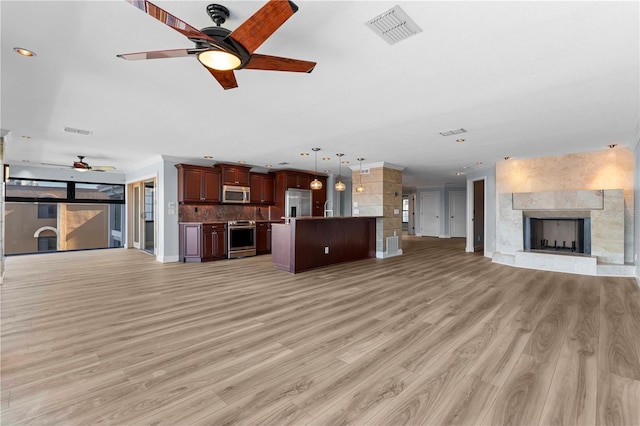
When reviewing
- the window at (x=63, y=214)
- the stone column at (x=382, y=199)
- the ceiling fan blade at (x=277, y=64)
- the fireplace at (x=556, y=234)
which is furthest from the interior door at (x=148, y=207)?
the fireplace at (x=556, y=234)

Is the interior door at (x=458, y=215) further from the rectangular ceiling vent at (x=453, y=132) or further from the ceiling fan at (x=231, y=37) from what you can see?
the ceiling fan at (x=231, y=37)

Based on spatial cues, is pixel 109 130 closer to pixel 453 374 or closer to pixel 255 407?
pixel 255 407

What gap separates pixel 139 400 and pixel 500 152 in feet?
22.8

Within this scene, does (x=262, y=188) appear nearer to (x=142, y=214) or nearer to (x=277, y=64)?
(x=142, y=214)

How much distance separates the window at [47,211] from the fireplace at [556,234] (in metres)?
13.6

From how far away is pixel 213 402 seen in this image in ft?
6.19

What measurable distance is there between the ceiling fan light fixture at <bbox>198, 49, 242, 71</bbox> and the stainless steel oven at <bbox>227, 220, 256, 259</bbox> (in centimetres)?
597

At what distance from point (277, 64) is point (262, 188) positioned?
22.7 feet

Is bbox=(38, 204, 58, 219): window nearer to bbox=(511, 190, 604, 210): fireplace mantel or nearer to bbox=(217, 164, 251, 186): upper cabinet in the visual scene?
bbox=(217, 164, 251, 186): upper cabinet

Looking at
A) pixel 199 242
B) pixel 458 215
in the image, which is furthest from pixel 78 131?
pixel 458 215

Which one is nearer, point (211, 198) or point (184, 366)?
point (184, 366)

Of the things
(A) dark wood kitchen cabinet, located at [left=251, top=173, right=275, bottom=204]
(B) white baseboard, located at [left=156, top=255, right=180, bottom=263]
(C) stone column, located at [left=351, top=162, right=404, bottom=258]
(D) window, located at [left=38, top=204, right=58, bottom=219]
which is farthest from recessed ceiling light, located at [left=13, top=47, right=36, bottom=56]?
(D) window, located at [left=38, top=204, right=58, bottom=219]

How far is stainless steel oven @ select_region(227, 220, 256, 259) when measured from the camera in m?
7.62

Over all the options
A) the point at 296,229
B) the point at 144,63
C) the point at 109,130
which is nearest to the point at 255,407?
the point at 144,63
